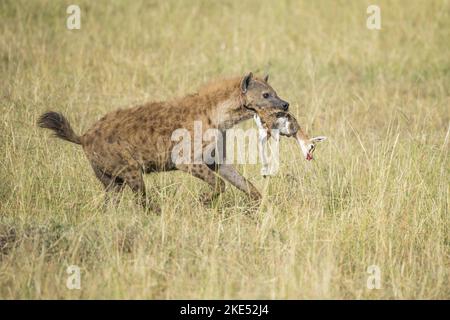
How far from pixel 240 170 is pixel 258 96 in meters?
0.78

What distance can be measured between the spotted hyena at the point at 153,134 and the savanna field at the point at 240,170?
0.15m

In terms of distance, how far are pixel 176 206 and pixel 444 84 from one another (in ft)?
15.5

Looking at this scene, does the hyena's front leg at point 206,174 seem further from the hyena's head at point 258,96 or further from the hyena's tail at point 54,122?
the hyena's tail at point 54,122

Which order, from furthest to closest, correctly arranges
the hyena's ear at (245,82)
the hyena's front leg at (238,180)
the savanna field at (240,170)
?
the hyena's ear at (245,82), the hyena's front leg at (238,180), the savanna field at (240,170)

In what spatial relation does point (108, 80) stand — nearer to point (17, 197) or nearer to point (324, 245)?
point (17, 197)

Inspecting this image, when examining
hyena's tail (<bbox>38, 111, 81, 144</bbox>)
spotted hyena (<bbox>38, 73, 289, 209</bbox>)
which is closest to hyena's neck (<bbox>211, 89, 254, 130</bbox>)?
spotted hyena (<bbox>38, 73, 289, 209</bbox>)

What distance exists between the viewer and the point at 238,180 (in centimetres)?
581

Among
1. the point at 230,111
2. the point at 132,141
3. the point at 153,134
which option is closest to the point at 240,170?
the point at 230,111

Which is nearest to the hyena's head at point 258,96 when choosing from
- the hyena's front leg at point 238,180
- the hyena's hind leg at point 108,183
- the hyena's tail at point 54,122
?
the hyena's front leg at point 238,180

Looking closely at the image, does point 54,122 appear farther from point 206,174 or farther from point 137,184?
point 206,174

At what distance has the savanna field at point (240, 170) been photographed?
4.70 m

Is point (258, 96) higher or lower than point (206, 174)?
higher

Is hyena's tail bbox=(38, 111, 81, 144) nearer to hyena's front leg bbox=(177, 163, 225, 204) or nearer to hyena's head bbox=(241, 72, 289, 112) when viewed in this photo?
hyena's front leg bbox=(177, 163, 225, 204)

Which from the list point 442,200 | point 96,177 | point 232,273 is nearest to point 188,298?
point 232,273
